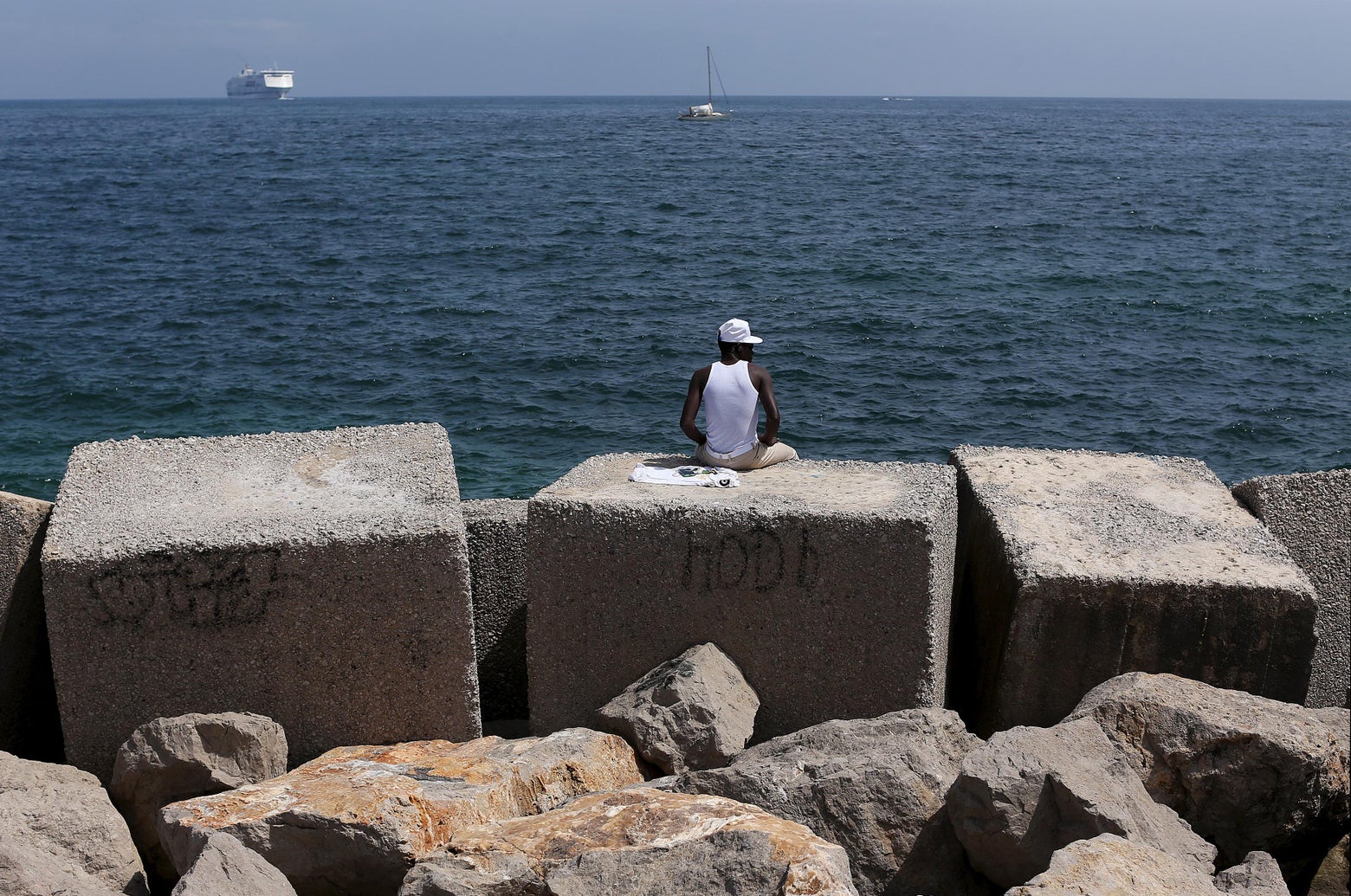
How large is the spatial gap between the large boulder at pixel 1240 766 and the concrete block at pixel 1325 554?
55.7 inches

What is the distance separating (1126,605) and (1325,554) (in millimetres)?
1379

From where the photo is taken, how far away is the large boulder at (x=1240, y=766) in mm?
4035

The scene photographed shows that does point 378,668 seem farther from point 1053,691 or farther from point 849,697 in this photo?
point 1053,691

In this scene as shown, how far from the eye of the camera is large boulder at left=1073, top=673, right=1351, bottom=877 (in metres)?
4.04

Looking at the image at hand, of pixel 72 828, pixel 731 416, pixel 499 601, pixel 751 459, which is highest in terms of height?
pixel 731 416

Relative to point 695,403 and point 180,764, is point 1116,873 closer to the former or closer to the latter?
point 180,764

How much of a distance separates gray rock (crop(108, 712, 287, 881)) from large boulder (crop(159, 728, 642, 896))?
25 centimetres

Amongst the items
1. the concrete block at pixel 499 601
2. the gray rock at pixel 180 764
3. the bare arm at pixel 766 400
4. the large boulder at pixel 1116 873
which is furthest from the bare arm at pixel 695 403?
the large boulder at pixel 1116 873

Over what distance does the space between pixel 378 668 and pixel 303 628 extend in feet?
1.07

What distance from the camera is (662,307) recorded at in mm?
24078

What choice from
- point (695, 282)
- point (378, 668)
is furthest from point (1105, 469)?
point (695, 282)

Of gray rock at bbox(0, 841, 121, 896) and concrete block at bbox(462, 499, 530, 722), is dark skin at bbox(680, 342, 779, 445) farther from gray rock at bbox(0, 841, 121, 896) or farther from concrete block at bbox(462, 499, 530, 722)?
gray rock at bbox(0, 841, 121, 896)

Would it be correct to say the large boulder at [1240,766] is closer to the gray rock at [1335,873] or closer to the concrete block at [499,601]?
the gray rock at [1335,873]

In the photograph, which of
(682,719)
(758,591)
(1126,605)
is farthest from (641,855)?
(1126,605)
